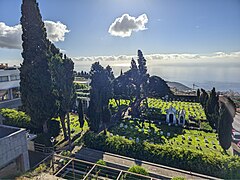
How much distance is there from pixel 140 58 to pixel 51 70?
12551 mm

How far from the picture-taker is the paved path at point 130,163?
9508 mm

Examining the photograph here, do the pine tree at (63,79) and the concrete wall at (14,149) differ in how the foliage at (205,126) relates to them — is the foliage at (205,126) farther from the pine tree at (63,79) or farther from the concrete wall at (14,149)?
the concrete wall at (14,149)

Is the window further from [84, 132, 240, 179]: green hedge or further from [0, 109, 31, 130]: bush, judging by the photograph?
[84, 132, 240, 179]: green hedge

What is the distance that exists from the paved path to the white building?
13281mm

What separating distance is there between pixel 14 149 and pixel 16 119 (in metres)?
9.04

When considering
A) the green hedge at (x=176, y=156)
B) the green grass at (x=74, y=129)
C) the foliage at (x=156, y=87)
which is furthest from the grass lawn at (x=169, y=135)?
the foliage at (x=156, y=87)

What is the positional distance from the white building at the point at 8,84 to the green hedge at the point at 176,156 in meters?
13.0

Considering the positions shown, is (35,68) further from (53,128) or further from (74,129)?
(74,129)

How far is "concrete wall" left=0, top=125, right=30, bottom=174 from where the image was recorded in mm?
8453

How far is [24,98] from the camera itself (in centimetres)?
1402

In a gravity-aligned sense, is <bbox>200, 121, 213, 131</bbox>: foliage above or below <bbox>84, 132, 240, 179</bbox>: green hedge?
below

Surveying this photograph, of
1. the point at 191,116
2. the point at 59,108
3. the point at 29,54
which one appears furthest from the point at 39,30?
the point at 191,116

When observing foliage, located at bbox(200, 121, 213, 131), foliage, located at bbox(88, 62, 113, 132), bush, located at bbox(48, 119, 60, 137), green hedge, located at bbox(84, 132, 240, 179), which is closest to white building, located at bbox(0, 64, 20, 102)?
bush, located at bbox(48, 119, 60, 137)

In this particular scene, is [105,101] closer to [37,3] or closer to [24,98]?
[24,98]
